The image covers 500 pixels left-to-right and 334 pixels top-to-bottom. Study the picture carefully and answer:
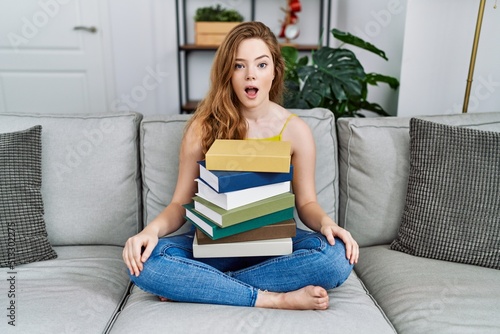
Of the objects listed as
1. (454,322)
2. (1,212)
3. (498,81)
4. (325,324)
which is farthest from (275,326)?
(498,81)

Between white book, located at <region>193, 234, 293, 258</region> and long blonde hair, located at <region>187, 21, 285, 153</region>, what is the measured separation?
1.09ft

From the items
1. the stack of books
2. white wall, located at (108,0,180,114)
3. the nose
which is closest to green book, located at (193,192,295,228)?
the stack of books

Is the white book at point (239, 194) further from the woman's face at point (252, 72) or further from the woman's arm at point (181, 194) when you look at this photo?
the woman's face at point (252, 72)

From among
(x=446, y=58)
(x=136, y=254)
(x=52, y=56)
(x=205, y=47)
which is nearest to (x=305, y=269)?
(x=136, y=254)

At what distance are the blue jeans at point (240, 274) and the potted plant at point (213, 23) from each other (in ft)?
7.03

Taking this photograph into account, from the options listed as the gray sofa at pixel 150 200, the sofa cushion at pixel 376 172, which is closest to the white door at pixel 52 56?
the gray sofa at pixel 150 200

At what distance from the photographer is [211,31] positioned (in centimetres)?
297

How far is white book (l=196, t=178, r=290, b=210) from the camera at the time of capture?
1019mm

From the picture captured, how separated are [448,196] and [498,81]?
920 millimetres

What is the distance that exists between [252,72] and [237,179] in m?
0.38

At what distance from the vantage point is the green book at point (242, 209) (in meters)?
1.01

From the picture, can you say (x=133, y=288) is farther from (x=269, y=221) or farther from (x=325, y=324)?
(x=325, y=324)

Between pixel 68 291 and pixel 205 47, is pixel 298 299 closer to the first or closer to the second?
pixel 68 291

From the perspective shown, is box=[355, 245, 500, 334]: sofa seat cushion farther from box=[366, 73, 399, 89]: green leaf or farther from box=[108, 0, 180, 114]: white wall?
box=[108, 0, 180, 114]: white wall
